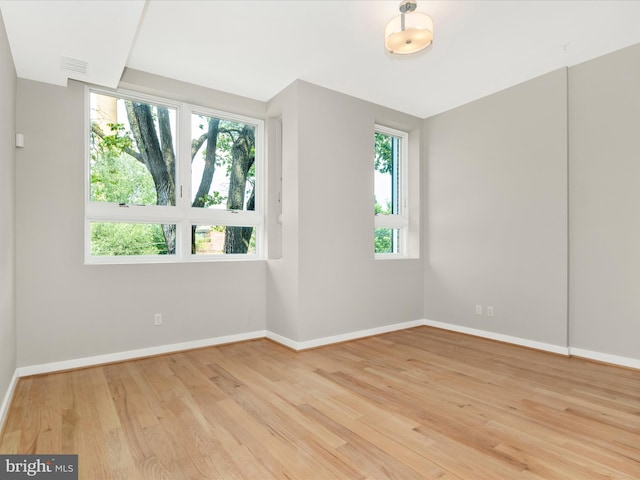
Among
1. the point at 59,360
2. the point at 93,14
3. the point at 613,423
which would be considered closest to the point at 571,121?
the point at 613,423

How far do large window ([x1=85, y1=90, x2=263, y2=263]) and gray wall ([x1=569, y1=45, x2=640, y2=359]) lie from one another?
133 inches

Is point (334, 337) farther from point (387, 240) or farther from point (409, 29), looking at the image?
point (409, 29)

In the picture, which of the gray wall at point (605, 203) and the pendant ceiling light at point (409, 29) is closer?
the pendant ceiling light at point (409, 29)

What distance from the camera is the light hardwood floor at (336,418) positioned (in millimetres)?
1834

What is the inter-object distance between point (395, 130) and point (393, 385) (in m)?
3.53

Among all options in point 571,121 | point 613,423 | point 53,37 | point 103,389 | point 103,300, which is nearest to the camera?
point 613,423

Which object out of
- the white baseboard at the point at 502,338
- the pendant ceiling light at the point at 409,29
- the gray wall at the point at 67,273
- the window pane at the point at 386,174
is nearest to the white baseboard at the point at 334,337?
the white baseboard at the point at 502,338

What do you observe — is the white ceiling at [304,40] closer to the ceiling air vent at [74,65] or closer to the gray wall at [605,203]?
the ceiling air vent at [74,65]

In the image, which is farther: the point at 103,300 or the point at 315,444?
the point at 103,300

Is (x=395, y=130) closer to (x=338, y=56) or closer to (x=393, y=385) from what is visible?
(x=338, y=56)

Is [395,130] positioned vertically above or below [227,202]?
above

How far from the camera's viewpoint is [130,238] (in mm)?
3689

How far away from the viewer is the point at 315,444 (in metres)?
2.03

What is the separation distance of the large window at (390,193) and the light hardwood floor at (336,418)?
187 centimetres
